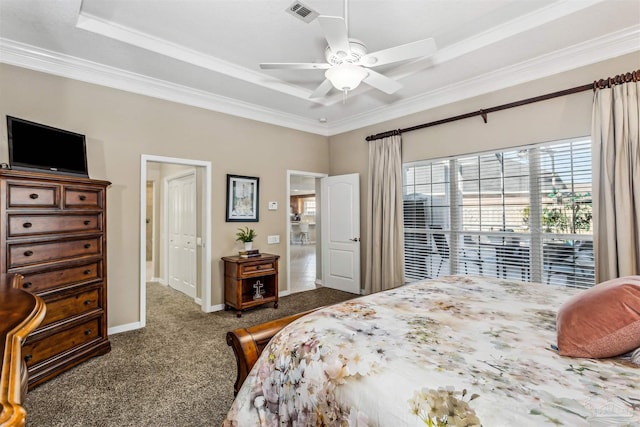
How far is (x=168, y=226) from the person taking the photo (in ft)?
18.2

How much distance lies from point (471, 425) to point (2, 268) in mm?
2989

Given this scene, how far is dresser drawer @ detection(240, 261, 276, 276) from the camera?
13.1 ft

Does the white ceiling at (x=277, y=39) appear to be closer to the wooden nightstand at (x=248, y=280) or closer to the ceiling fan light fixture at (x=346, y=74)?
the ceiling fan light fixture at (x=346, y=74)

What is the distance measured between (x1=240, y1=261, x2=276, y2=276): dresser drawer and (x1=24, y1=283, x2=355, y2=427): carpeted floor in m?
0.63

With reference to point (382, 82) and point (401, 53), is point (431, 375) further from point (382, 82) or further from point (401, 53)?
point (382, 82)

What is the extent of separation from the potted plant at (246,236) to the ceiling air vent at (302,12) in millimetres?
2695

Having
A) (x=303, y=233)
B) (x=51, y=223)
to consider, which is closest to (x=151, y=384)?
(x=51, y=223)

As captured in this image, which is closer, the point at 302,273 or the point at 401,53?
the point at 401,53

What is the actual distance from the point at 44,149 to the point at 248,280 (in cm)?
265

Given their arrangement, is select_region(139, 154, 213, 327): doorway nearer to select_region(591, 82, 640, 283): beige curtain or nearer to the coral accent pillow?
the coral accent pillow

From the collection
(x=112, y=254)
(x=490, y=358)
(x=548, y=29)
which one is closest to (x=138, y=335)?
(x=112, y=254)

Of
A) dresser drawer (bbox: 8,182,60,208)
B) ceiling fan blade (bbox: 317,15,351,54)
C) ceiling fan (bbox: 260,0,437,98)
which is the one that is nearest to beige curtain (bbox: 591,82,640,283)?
ceiling fan (bbox: 260,0,437,98)

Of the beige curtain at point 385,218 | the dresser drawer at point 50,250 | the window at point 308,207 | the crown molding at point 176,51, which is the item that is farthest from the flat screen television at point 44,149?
the window at point 308,207

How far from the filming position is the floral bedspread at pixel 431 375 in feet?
2.79
